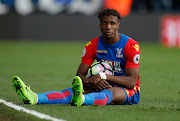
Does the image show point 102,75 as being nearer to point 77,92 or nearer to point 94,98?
point 94,98

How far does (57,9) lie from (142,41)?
5.02 meters

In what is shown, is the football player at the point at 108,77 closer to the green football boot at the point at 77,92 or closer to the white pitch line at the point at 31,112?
the green football boot at the point at 77,92

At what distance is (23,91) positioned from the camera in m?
5.96

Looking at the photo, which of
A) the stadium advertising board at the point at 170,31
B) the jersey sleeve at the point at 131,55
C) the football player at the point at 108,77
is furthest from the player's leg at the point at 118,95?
the stadium advertising board at the point at 170,31

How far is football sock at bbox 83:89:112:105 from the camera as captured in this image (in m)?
6.09

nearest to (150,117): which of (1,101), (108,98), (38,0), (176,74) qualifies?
(108,98)

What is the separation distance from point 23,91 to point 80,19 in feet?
63.1

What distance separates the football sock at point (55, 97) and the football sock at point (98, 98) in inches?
16.6

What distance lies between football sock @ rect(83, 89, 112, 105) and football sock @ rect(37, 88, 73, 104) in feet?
1.38

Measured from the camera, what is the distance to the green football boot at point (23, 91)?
5926 millimetres

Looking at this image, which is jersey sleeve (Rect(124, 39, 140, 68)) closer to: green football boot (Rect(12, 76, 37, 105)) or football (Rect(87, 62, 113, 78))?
football (Rect(87, 62, 113, 78))

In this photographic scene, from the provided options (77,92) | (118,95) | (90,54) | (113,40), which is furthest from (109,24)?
(77,92)

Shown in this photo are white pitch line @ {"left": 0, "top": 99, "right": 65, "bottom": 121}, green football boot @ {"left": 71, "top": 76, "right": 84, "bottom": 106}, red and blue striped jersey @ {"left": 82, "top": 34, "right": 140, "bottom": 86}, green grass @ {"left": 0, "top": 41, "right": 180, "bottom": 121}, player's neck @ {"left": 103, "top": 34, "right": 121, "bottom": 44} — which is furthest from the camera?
player's neck @ {"left": 103, "top": 34, "right": 121, "bottom": 44}

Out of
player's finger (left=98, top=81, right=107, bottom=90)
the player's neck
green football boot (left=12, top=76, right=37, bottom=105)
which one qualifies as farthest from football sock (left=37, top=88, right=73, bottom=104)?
the player's neck
